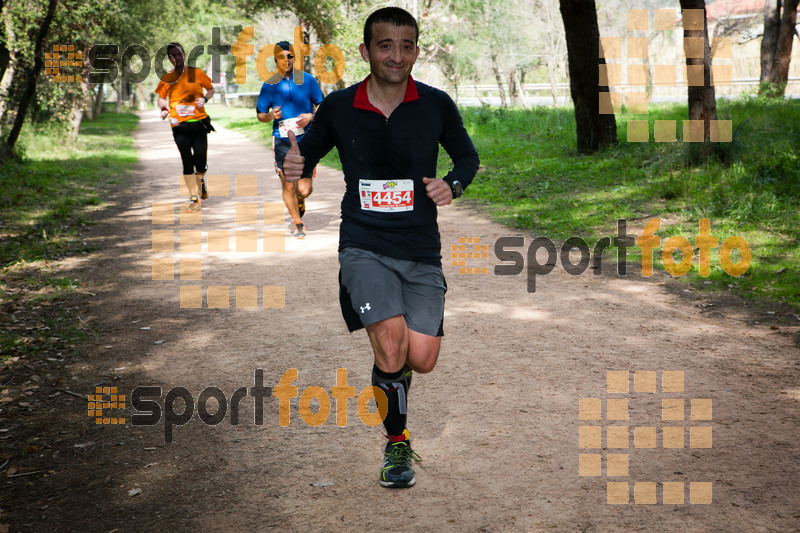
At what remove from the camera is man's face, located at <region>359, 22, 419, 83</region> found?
361cm

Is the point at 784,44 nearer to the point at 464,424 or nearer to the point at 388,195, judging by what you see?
the point at 464,424

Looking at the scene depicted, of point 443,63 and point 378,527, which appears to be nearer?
point 378,527

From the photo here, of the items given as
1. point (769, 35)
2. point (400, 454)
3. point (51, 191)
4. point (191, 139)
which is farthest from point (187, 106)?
point (769, 35)

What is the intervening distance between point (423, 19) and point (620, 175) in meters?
22.7

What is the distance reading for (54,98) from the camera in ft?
76.0

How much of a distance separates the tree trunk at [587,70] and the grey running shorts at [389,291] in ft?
39.0

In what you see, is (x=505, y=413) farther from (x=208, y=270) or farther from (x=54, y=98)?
(x=54, y=98)

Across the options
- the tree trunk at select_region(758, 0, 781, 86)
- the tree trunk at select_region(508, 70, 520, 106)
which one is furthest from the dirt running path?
the tree trunk at select_region(508, 70, 520, 106)

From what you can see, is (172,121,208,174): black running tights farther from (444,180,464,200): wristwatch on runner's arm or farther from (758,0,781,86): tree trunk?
(758,0,781,86): tree trunk

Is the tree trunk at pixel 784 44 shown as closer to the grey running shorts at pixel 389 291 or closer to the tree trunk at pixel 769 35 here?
the tree trunk at pixel 769 35

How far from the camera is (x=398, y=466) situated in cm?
369

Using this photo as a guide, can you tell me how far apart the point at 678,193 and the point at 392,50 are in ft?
26.1

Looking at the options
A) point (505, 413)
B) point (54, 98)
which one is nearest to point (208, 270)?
point (505, 413)

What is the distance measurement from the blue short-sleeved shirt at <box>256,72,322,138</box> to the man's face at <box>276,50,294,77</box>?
0.34 feet
